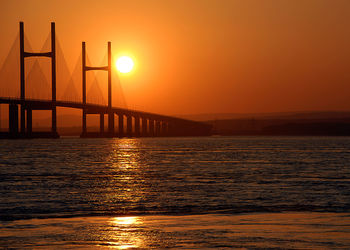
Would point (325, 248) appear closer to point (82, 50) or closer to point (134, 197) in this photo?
point (134, 197)

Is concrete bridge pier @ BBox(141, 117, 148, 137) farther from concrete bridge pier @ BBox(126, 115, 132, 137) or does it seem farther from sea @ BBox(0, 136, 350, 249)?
sea @ BBox(0, 136, 350, 249)

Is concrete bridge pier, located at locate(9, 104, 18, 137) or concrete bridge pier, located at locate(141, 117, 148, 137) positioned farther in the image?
concrete bridge pier, located at locate(141, 117, 148, 137)

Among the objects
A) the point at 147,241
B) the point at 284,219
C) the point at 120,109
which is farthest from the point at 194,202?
the point at 120,109

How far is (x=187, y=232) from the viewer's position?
12.4 meters

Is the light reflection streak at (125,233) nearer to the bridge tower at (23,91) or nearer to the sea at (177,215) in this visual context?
the sea at (177,215)

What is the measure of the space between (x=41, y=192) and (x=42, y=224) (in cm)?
814

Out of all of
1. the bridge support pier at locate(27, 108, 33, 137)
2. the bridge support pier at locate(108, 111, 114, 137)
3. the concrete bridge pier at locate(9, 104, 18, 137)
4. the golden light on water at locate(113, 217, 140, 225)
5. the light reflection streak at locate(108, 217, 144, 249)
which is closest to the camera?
the light reflection streak at locate(108, 217, 144, 249)

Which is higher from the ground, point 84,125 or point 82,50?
point 82,50

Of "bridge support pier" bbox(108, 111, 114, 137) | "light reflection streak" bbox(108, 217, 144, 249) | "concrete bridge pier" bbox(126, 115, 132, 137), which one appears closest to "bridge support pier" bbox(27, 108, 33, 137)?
"bridge support pier" bbox(108, 111, 114, 137)

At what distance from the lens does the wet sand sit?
1120 centimetres

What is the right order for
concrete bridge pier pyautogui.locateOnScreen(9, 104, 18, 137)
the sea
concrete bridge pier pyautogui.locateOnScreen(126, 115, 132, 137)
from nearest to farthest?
the sea
concrete bridge pier pyautogui.locateOnScreen(9, 104, 18, 137)
concrete bridge pier pyautogui.locateOnScreen(126, 115, 132, 137)

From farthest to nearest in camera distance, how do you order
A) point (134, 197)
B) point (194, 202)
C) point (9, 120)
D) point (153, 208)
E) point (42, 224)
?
point (9, 120) → point (134, 197) → point (194, 202) → point (153, 208) → point (42, 224)

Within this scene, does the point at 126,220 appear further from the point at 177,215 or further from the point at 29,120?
the point at 29,120

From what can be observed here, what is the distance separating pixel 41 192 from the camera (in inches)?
850
